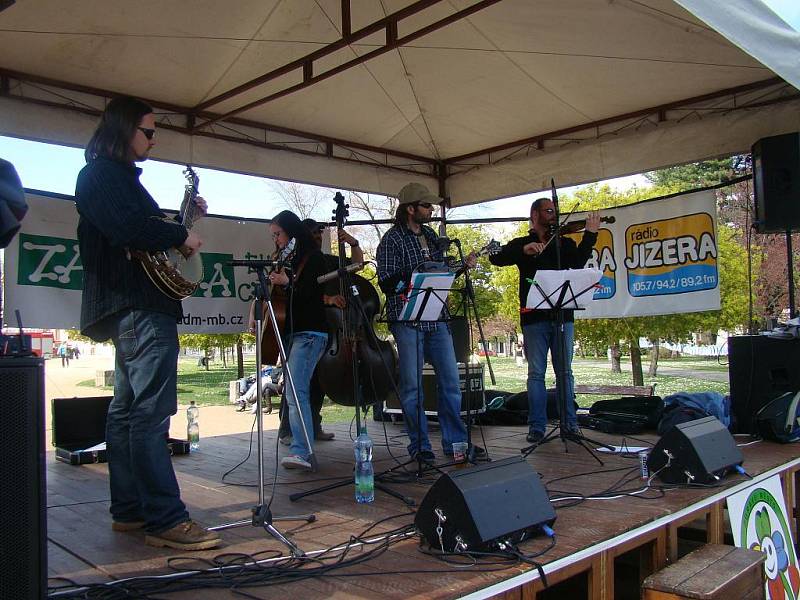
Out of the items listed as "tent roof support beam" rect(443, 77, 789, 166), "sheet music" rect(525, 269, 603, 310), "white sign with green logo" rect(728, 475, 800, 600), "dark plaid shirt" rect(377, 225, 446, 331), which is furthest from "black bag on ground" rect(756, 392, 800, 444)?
"tent roof support beam" rect(443, 77, 789, 166)

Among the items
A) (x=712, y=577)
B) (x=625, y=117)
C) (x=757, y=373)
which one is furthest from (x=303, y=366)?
(x=625, y=117)

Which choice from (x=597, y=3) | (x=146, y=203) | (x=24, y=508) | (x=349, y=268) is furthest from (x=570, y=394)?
(x=24, y=508)

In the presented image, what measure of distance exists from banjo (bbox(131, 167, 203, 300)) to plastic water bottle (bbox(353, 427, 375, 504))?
1.10 m

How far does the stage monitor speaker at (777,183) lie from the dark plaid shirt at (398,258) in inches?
118

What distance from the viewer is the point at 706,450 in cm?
326

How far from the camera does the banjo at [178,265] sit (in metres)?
2.43

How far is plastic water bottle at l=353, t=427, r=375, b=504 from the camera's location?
10.1 feet

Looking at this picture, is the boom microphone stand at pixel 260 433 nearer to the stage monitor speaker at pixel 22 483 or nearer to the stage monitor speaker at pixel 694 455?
the stage monitor speaker at pixel 22 483

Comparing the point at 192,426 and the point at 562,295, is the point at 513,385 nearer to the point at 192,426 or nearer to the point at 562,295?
the point at 192,426

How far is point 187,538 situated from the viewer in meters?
2.41

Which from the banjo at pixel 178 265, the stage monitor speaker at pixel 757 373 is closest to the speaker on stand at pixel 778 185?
the stage monitor speaker at pixel 757 373

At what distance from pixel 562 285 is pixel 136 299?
2535 millimetres

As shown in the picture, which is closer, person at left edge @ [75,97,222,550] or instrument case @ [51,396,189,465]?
person at left edge @ [75,97,222,550]

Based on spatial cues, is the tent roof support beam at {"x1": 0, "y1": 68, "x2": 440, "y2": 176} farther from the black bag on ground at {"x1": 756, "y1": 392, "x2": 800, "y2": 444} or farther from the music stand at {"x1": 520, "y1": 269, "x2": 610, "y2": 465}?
the black bag on ground at {"x1": 756, "y1": 392, "x2": 800, "y2": 444}
